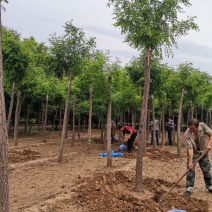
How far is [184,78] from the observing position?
15.6m

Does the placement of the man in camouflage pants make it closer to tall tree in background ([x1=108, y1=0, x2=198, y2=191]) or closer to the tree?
tall tree in background ([x1=108, y1=0, x2=198, y2=191])

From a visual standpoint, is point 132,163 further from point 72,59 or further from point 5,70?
point 5,70

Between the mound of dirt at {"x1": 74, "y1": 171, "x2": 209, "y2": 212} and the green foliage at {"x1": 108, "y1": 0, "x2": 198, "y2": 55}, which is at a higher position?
the green foliage at {"x1": 108, "y1": 0, "x2": 198, "y2": 55}

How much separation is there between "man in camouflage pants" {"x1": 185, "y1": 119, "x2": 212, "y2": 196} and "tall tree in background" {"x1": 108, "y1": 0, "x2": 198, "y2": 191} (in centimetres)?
113

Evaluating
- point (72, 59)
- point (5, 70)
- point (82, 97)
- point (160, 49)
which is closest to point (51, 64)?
point (72, 59)

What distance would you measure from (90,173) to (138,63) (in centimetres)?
752

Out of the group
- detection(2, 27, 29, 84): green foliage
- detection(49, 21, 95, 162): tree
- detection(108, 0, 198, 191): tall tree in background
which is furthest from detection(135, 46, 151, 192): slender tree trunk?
detection(2, 27, 29, 84): green foliage

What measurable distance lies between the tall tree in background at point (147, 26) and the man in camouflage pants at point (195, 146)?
3.71 feet

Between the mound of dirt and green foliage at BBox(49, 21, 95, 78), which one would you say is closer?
the mound of dirt

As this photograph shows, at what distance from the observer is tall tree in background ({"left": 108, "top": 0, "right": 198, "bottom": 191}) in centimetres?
775

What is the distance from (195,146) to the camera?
802cm

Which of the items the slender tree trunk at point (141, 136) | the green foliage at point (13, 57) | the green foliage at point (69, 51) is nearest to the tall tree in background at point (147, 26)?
the slender tree trunk at point (141, 136)

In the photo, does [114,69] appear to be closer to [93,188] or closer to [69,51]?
[69,51]

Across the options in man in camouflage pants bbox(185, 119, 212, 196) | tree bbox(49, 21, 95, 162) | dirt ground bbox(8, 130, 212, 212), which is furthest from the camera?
tree bbox(49, 21, 95, 162)
